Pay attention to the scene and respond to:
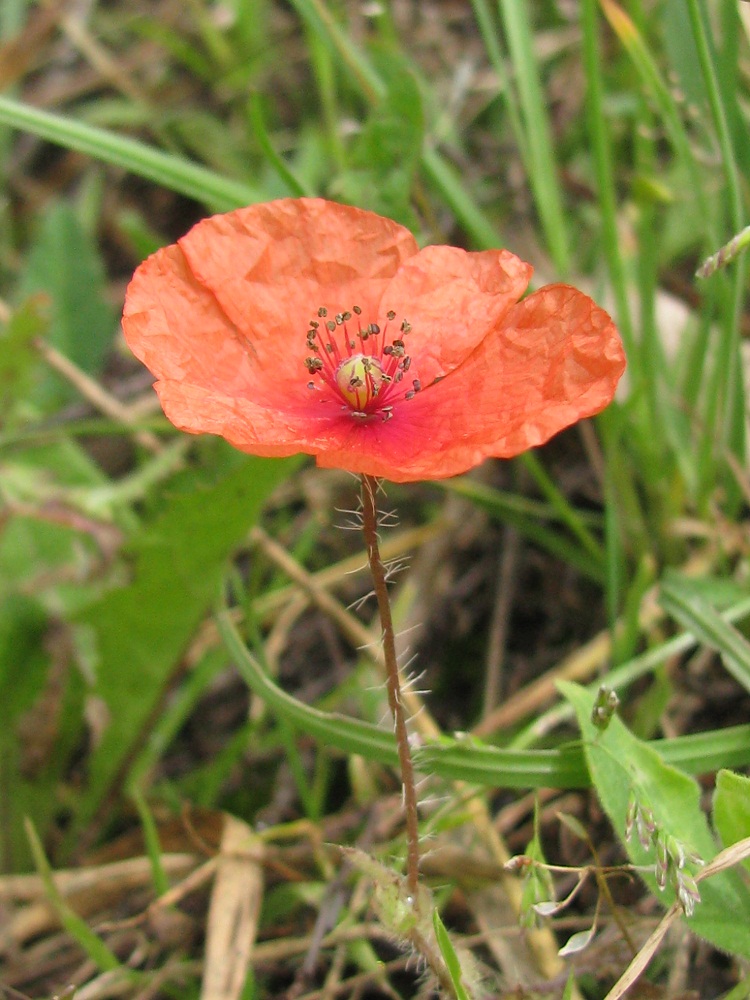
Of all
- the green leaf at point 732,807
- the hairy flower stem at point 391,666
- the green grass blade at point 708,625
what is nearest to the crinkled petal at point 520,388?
the hairy flower stem at point 391,666

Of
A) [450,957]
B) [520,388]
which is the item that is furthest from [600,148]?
[450,957]

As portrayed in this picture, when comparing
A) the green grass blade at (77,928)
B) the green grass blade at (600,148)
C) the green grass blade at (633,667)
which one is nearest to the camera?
the green grass blade at (77,928)

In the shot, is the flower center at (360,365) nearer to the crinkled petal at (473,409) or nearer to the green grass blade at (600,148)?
the crinkled petal at (473,409)

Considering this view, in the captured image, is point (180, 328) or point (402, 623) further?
point (402, 623)

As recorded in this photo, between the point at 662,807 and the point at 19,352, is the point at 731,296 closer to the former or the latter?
the point at 662,807

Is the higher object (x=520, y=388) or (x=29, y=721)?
(x=520, y=388)

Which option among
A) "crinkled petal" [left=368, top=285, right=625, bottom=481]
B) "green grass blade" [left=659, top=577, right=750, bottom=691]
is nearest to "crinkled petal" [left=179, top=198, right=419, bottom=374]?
"crinkled petal" [left=368, top=285, right=625, bottom=481]
